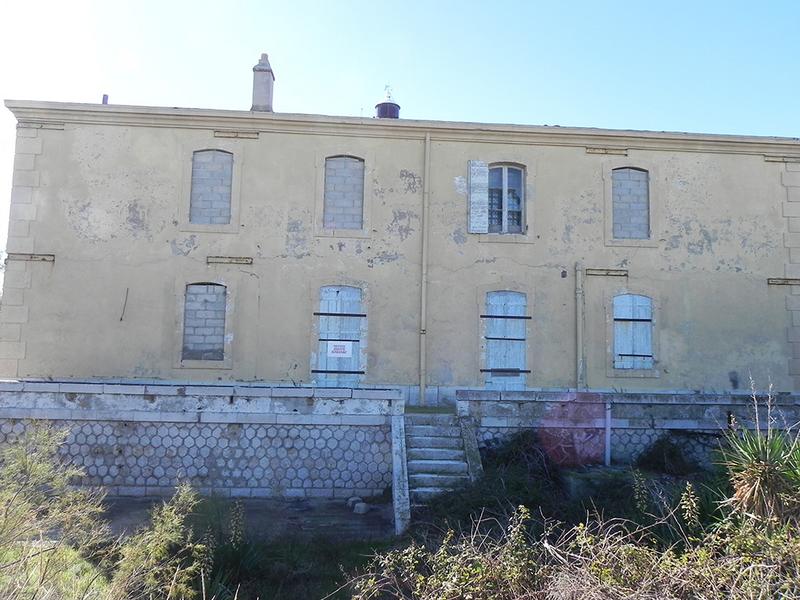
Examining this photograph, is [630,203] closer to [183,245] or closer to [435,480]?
[435,480]

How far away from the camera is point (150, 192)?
1402cm

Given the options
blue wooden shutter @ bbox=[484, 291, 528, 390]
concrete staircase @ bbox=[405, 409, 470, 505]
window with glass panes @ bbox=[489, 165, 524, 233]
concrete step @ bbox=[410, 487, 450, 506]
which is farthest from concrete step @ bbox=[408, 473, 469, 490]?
window with glass panes @ bbox=[489, 165, 524, 233]

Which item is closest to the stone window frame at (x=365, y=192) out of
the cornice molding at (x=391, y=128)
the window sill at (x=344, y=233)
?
the window sill at (x=344, y=233)

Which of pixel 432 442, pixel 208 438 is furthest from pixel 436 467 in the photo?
pixel 208 438

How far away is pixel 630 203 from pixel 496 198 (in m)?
2.85

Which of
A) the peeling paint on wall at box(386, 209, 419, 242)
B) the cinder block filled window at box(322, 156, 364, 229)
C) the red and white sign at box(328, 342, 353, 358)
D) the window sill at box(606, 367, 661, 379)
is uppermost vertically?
the cinder block filled window at box(322, 156, 364, 229)

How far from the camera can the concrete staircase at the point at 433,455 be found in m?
9.15

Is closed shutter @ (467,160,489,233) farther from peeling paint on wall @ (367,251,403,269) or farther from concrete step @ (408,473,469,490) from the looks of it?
concrete step @ (408,473,469,490)

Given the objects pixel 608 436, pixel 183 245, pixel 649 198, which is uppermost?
pixel 649 198

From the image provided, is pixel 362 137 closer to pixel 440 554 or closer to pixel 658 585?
pixel 440 554

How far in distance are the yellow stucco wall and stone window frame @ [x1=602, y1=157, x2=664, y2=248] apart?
48 millimetres

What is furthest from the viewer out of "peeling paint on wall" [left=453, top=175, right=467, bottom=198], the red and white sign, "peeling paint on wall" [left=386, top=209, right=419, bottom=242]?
"peeling paint on wall" [left=453, top=175, right=467, bottom=198]

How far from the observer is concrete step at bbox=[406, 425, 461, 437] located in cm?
1041

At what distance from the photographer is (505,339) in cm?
1411
